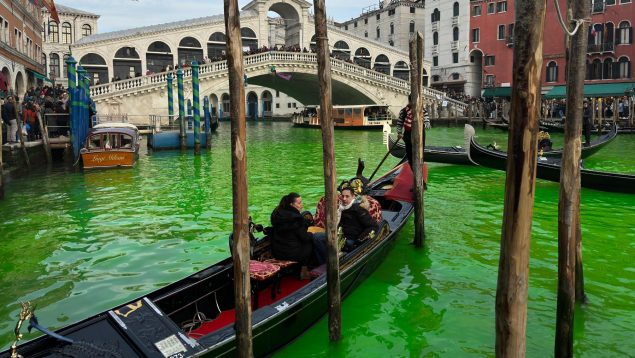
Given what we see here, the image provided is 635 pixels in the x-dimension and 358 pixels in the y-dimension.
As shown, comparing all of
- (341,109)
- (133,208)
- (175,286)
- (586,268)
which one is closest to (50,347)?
(175,286)

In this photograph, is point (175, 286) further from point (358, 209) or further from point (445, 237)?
point (445, 237)

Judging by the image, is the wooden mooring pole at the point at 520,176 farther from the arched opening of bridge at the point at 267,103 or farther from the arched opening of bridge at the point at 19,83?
the arched opening of bridge at the point at 267,103

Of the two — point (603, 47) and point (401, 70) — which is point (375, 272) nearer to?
Result: point (603, 47)

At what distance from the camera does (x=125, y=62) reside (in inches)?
1415

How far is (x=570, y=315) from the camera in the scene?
10.9 feet

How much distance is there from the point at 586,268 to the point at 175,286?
12.6ft

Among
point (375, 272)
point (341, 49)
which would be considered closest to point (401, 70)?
point (341, 49)

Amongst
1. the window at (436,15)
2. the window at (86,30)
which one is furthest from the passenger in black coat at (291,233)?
the window at (86,30)

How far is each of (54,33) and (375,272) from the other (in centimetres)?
4133

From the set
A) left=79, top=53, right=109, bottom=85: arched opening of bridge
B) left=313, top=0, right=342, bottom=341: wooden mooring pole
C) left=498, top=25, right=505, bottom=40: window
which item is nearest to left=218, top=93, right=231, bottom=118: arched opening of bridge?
left=79, top=53, right=109, bottom=85: arched opening of bridge

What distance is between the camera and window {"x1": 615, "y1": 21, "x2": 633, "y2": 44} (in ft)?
86.3

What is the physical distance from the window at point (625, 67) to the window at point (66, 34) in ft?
116

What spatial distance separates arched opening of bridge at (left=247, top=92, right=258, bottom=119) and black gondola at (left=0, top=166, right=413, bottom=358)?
A: 40580 mm

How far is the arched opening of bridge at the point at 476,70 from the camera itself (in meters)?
34.2
